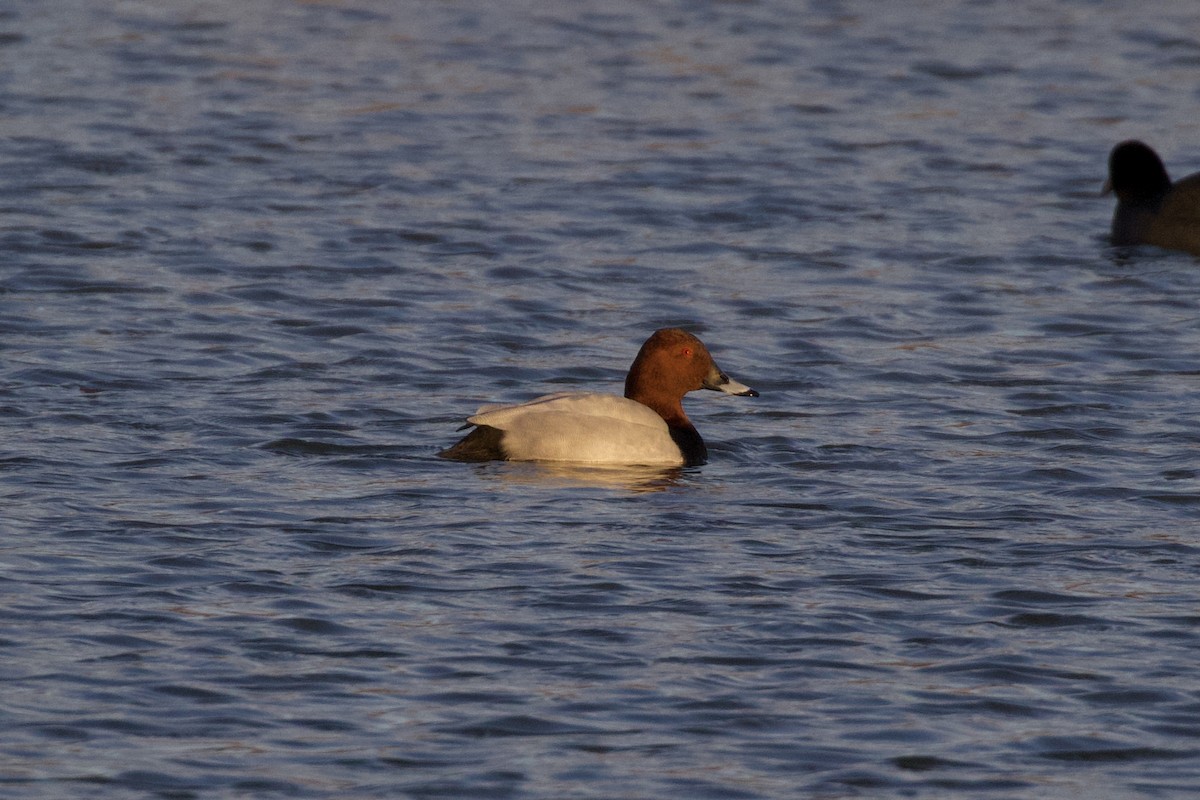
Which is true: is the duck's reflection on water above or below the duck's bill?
below

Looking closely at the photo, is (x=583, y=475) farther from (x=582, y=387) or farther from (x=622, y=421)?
(x=582, y=387)

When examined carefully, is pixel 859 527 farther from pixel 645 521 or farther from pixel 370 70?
pixel 370 70

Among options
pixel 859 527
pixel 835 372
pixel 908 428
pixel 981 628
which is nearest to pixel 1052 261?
pixel 835 372

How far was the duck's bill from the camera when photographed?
1212cm

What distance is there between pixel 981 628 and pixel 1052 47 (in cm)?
1709

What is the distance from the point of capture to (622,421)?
1149 centimetres

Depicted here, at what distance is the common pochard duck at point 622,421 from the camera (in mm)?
11188

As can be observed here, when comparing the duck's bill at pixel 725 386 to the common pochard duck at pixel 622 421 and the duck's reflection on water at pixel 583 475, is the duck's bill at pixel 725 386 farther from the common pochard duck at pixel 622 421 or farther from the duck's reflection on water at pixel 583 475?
the duck's reflection on water at pixel 583 475

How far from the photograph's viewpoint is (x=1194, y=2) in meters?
27.2

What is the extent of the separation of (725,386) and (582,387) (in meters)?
1.30

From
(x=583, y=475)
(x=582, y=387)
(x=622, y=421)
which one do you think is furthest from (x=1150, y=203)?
(x=583, y=475)

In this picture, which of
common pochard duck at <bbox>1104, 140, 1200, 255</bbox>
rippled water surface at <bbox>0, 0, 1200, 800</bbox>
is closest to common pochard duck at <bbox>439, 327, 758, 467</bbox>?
rippled water surface at <bbox>0, 0, 1200, 800</bbox>

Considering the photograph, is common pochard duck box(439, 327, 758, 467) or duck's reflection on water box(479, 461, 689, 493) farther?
common pochard duck box(439, 327, 758, 467)

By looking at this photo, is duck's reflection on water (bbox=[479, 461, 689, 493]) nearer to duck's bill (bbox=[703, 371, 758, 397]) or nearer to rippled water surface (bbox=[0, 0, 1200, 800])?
rippled water surface (bbox=[0, 0, 1200, 800])
